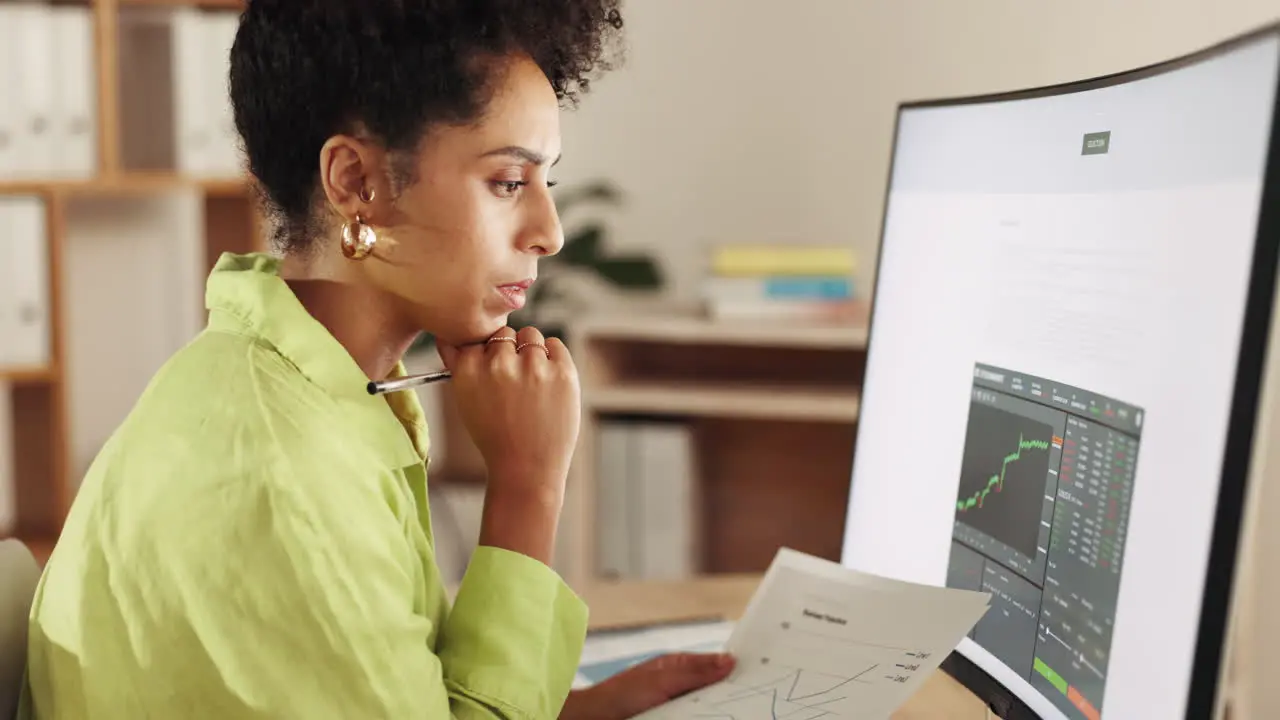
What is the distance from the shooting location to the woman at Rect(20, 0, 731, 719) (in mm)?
746

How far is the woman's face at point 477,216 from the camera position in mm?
849

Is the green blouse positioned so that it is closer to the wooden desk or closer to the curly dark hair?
the curly dark hair

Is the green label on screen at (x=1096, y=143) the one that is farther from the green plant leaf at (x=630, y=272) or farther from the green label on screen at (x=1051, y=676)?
the green plant leaf at (x=630, y=272)

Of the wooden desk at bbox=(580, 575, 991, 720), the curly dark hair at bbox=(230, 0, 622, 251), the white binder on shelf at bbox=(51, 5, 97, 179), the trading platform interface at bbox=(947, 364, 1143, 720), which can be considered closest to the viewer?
the trading platform interface at bbox=(947, 364, 1143, 720)

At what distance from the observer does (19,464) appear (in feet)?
8.84

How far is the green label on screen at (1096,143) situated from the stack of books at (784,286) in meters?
1.58

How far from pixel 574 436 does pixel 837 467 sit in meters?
1.79

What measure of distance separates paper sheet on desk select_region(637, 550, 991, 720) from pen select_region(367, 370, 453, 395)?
28cm

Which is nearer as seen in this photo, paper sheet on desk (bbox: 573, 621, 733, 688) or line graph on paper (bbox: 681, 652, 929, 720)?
line graph on paper (bbox: 681, 652, 929, 720)

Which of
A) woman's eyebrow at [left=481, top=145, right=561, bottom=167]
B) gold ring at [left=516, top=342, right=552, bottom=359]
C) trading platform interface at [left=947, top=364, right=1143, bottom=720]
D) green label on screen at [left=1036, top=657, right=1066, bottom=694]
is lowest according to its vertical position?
green label on screen at [left=1036, top=657, right=1066, bottom=694]

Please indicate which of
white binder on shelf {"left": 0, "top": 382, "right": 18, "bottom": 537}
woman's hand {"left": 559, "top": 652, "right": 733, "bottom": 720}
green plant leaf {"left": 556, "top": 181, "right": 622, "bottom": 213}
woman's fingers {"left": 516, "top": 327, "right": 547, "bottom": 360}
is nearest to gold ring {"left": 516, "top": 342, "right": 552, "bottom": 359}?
woman's fingers {"left": 516, "top": 327, "right": 547, "bottom": 360}

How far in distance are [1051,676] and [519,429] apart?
39cm

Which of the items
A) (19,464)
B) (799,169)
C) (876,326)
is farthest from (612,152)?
(876,326)

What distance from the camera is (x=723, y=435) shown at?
2695 millimetres
